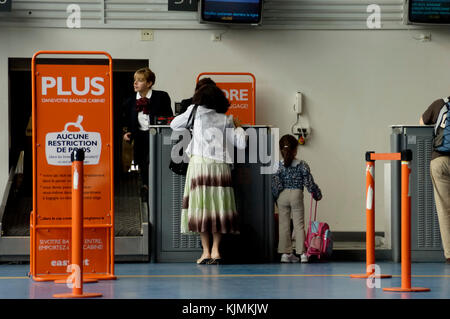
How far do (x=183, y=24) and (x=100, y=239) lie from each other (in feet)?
18.6

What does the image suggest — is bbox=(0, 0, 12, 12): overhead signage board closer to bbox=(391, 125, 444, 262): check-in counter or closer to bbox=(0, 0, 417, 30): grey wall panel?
bbox=(0, 0, 417, 30): grey wall panel

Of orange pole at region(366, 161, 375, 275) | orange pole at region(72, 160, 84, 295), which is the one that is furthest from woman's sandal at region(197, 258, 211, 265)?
orange pole at region(72, 160, 84, 295)

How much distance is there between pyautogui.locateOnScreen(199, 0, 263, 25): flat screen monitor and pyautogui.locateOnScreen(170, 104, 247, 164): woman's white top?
3.40 metres

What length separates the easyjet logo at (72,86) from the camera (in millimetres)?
7230

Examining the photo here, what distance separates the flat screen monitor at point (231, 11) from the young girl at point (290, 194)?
3.11 metres

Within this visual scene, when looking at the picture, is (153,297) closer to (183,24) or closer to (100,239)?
(100,239)

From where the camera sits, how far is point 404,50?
12.5 metres

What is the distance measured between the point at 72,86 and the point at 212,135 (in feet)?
6.16

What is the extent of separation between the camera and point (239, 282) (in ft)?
23.4

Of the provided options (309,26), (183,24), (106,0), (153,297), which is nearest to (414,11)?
(309,26)

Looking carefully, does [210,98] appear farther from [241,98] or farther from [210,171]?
[241,98]

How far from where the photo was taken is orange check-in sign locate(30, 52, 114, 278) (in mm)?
7133

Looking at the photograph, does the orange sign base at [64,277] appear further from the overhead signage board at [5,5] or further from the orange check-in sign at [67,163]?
the overhead signage board at [5,5]

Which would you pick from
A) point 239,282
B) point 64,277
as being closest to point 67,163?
point 64,277
